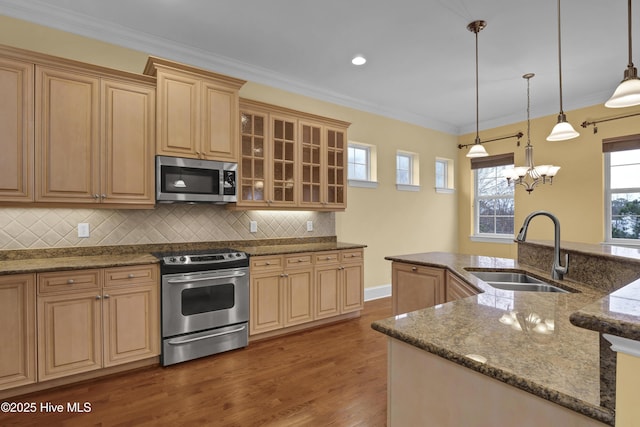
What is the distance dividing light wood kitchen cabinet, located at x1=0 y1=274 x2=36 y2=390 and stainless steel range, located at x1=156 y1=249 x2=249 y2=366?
0.84m

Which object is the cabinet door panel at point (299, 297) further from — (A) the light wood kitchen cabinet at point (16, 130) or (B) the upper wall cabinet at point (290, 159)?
(A) the light wood kitchen cabinet at point (16, 130)

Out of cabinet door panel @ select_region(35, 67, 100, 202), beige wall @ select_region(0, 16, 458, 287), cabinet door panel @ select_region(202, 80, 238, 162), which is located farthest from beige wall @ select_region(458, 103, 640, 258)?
cabinet door panel @ select_region(35, 67, 100, 202)

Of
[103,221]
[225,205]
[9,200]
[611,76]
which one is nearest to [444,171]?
[611,76]

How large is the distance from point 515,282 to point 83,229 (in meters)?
3.61

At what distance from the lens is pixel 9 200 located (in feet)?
7.84

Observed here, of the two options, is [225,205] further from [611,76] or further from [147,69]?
[611,76]

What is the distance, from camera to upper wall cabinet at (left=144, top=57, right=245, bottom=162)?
2924 mm

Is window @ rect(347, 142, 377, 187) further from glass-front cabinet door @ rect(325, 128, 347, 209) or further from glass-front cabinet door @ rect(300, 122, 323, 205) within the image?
glass-front cabinet door @ rect(300, 122, 323, 205)

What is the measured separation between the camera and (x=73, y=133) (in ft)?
8.55

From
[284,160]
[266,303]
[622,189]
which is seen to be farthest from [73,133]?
[622,189]

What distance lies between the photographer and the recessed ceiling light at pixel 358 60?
11.6ft

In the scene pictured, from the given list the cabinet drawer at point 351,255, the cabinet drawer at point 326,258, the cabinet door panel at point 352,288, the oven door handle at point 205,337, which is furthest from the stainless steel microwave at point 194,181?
the cabinet door panel at point 352,288

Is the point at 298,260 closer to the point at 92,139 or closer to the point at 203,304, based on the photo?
the point at 203,304

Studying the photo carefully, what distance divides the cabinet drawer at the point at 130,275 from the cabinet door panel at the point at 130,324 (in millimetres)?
49
